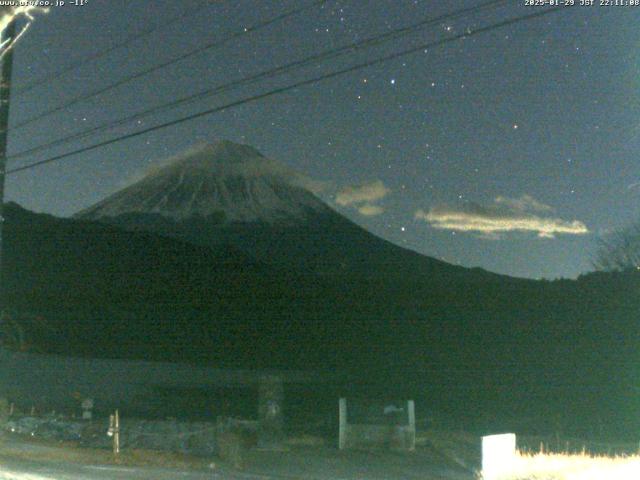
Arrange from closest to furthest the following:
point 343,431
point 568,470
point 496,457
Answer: point 568,470 → point 496,457 → point 343,431

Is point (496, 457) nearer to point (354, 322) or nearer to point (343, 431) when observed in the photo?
point (343, 431)

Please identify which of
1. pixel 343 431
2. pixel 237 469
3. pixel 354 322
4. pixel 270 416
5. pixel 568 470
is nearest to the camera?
pixel 568 470

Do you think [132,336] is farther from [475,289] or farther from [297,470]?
[297,470]

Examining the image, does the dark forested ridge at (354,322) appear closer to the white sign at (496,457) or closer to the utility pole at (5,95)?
the white sign at (496,457)

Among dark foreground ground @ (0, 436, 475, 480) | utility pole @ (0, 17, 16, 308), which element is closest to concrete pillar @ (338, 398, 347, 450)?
dark foreground ground @ (0, 436, 475, 480)

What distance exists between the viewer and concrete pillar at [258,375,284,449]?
23325 millimetres

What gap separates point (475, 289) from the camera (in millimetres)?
58656

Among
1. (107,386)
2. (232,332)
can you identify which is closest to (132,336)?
(232,332)

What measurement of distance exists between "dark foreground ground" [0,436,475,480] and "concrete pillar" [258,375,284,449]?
0.78 meters

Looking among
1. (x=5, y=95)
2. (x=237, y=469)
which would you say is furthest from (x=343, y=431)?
(x=5, y=95)

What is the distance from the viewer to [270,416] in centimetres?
2417

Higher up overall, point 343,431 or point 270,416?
point 270,416

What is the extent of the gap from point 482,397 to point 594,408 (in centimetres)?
653

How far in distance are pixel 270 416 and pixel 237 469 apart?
7836 mm
